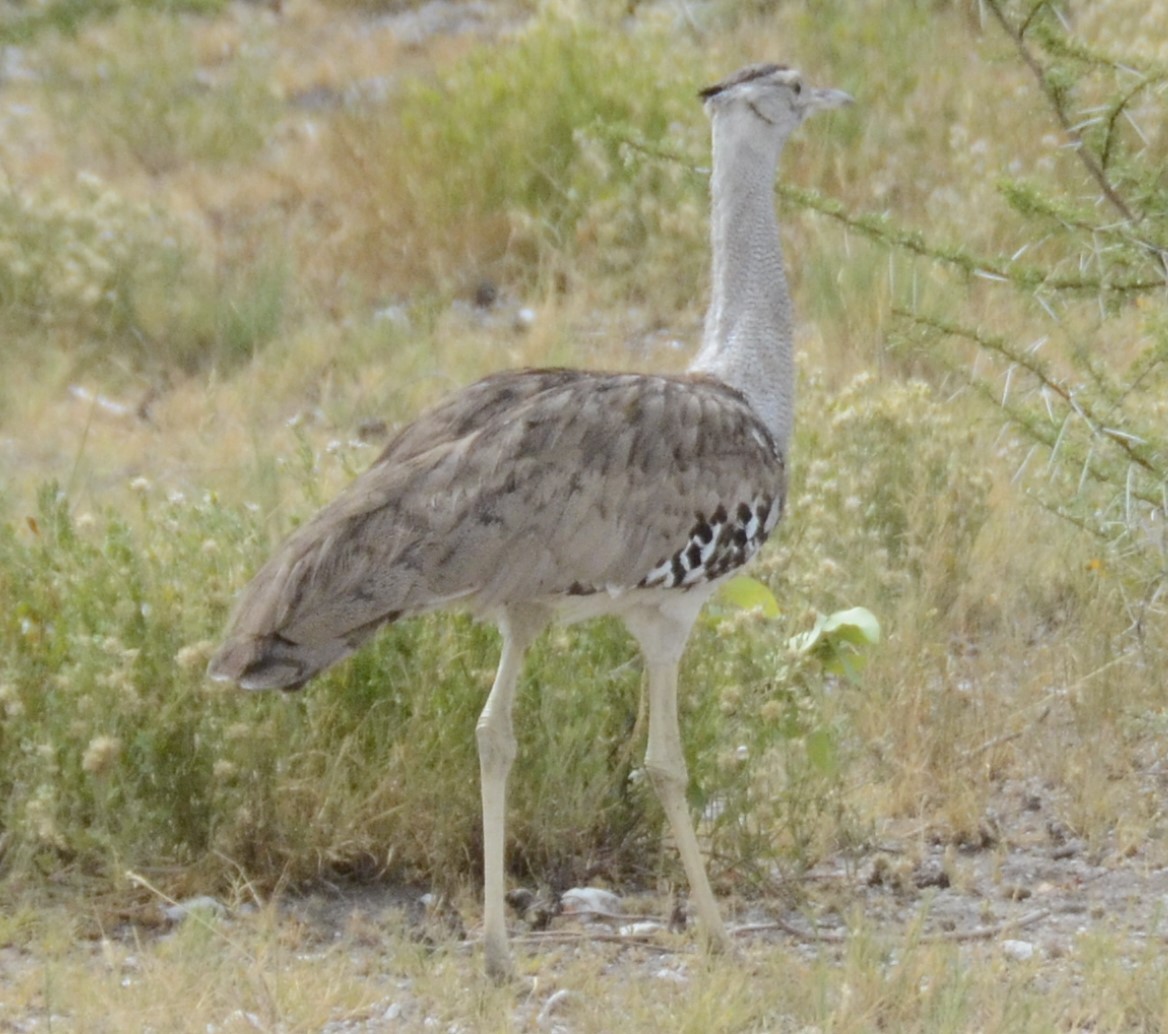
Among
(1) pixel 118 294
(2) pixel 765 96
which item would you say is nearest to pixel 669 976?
(2) pixel 765 96

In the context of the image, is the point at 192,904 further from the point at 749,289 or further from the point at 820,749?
the point at 749,289

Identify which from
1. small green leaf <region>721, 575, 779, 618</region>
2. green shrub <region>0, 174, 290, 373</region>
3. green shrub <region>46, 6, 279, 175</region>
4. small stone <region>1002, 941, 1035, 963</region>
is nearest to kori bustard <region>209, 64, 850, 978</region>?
small green leaf <region>721, 575, 779, 618</region>

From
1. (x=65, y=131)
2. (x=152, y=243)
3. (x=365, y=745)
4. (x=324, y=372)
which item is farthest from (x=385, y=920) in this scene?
(x=65, y=131)

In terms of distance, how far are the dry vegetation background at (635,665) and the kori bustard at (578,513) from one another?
19cm

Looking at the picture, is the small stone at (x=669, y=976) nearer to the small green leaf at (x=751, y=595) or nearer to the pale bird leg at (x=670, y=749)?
the pale bird leg at (x=670, y=749)

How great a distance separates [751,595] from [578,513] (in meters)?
0.60

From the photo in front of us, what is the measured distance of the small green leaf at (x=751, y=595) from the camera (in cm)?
378

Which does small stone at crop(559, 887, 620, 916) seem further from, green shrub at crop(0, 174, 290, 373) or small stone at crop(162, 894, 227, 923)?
green shrub at crop(0, 174, 290, 373)

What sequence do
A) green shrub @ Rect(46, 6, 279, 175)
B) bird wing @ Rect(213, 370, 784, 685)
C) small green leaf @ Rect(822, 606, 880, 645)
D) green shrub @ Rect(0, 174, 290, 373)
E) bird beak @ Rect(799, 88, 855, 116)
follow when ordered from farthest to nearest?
green shrub @ Rect(46, 6, 279, 175), green shrub @ Rect(0, 174, 290, 373), bird beak @ Rect(799, 88, 855, 116), small green leaf @ Rect(822, 606, 880, 645), bird wing @ Rect(213, 370, 784, 685)

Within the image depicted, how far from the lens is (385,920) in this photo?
142 inches

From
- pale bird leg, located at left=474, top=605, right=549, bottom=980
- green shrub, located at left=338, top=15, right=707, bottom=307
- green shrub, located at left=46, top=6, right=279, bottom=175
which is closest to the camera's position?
pale bird leg, located at left=474, top=605, right=549, bottom=980

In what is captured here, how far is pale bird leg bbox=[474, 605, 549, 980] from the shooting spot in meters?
3.40

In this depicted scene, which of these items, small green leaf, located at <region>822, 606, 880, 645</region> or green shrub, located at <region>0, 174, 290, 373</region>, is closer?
small green leaf, located at <region>822, 606, 880, 645</region>

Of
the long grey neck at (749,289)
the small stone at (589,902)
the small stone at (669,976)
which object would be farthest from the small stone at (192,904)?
the long grey neck at (749,289)
